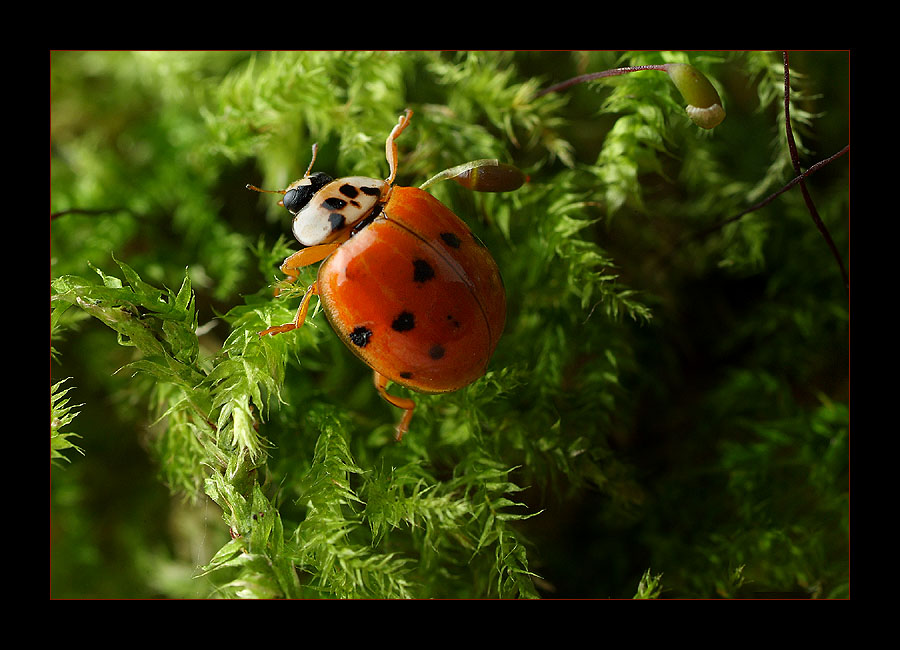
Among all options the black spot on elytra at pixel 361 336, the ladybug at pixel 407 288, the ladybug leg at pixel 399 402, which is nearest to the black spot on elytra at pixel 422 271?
the ladybug at pixel 407 288

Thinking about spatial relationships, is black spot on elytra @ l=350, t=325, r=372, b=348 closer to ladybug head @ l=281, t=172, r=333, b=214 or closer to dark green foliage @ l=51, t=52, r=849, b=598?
dark green foliage @ l=51, t=52, r=849, b=598

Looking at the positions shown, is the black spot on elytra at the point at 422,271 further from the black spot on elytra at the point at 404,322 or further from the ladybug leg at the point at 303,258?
the ladybug leg at the point at 303,258

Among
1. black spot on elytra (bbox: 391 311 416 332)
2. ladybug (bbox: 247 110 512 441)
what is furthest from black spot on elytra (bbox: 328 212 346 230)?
black spot on elytra (bbox: 391 311 416 332)

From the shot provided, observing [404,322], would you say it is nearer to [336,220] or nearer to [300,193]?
[336,220]

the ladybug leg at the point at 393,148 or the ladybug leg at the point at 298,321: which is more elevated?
the ladybug leg at the point at 393,148

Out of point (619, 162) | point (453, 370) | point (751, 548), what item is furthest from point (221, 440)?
point (751, 548)

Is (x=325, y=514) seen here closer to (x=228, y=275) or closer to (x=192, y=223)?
(x=228, y=275)
